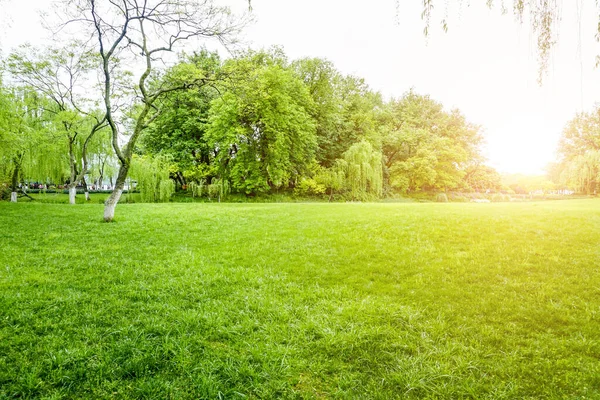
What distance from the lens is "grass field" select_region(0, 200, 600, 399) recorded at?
307cm

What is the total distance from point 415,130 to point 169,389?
4149 cm

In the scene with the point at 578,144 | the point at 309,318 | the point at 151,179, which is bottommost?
the point at 309,318

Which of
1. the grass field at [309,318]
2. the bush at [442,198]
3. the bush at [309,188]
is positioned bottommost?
the grass field at [309,318]

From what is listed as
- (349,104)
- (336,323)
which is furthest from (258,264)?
(349,104)

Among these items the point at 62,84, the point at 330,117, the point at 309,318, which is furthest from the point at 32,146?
the point at 330,117

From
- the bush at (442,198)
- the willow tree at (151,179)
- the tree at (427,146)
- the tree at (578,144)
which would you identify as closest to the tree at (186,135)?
the willow tree at (151,179)

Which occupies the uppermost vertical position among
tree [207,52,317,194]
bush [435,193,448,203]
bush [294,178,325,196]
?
tree [207,52,317,194]

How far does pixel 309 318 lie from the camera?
4.40 metres

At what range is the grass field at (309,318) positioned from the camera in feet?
10.1

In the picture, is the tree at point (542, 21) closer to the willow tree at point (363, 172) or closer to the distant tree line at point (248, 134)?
the distant tree line at point (248, 134)

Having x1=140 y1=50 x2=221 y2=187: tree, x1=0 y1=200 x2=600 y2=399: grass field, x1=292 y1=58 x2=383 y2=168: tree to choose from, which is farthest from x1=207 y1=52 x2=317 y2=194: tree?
x1=0 y1=200 x2=600 y2=399: grass field

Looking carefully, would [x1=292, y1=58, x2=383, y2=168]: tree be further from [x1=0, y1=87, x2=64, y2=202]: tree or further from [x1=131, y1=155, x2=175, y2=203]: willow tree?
[x1=0, y1=87, x2=64, y2=202]: tree

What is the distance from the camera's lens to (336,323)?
4.24 metres

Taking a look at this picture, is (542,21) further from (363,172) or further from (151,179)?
(151,179)
